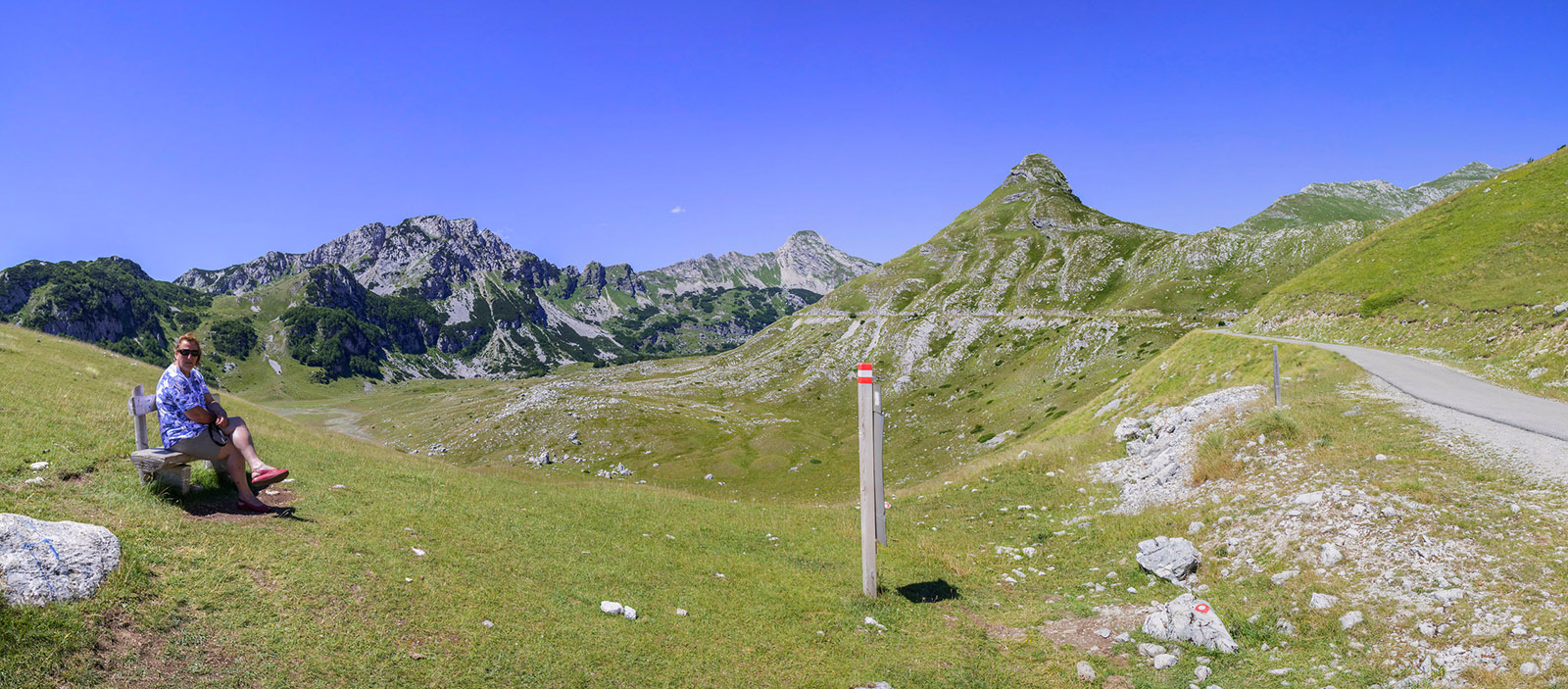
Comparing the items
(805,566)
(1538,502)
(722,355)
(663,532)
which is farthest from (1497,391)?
(722,355)

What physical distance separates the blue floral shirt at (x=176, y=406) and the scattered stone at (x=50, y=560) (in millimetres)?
4091

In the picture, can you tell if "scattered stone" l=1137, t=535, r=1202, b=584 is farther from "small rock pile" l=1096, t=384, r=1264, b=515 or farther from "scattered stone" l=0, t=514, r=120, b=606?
"scattered stone" l=0, t=514, r=120, b=606

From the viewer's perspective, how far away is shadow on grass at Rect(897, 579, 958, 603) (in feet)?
49.5

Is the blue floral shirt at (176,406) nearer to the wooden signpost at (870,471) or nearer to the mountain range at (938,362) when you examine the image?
the wooden signpost at (870,471)

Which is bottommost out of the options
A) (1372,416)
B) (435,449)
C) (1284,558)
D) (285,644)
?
(435,449)

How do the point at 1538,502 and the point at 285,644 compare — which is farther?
the point at 1538,502

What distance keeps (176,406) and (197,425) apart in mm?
525

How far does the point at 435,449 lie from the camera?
106938 millimetres

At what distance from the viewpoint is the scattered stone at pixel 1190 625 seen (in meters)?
11.4

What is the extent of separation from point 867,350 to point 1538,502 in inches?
4898

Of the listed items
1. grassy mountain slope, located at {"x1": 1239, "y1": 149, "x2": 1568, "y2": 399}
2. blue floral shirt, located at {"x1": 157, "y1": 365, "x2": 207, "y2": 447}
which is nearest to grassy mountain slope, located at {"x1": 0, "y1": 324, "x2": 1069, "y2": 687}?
blue floral shirt, located at {"x1": 157, "y1": 365, "x2": 207, "y2": 447}

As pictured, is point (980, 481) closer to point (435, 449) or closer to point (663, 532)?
point (663, 532)

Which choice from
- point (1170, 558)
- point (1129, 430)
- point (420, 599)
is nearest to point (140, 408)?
point (420, 599)

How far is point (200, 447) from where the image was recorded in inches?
494
